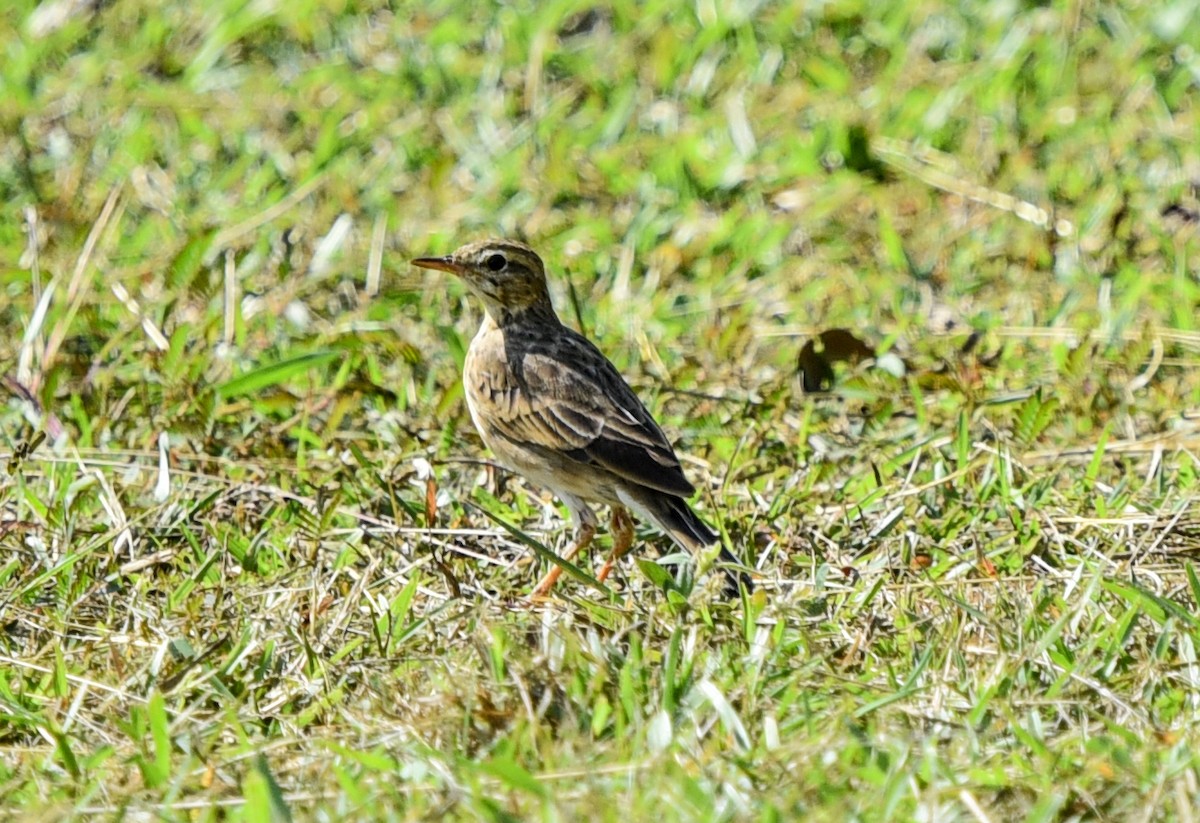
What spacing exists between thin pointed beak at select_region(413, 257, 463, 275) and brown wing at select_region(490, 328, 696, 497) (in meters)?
0.34

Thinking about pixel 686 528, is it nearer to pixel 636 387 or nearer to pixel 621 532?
pixel 621 532

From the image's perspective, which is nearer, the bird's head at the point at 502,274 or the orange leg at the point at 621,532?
the orange leg at the point at 621,532

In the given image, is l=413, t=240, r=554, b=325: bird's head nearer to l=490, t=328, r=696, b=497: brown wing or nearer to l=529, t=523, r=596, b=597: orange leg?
l=490, t=328, r=696, b=497: brown wing

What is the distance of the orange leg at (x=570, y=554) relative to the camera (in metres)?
5.14

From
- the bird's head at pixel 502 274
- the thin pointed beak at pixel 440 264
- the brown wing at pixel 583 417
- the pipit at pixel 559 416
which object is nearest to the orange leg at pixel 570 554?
the pipit at pixel 559 416

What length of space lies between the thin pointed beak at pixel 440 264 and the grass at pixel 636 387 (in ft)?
1.65

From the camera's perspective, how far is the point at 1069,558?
5223mm

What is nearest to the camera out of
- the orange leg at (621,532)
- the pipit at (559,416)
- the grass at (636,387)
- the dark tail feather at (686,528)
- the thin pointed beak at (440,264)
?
the grass at (636,387)

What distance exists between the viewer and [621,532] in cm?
568

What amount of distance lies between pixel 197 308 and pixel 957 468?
11.2ft

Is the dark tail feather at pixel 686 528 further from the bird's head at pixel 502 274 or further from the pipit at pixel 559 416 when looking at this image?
the bird's head at pixel 502 274

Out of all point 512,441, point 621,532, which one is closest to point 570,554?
point 621,532

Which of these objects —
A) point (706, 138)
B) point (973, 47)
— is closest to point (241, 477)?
point (706, 138)

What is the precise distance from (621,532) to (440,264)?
1164 mm
